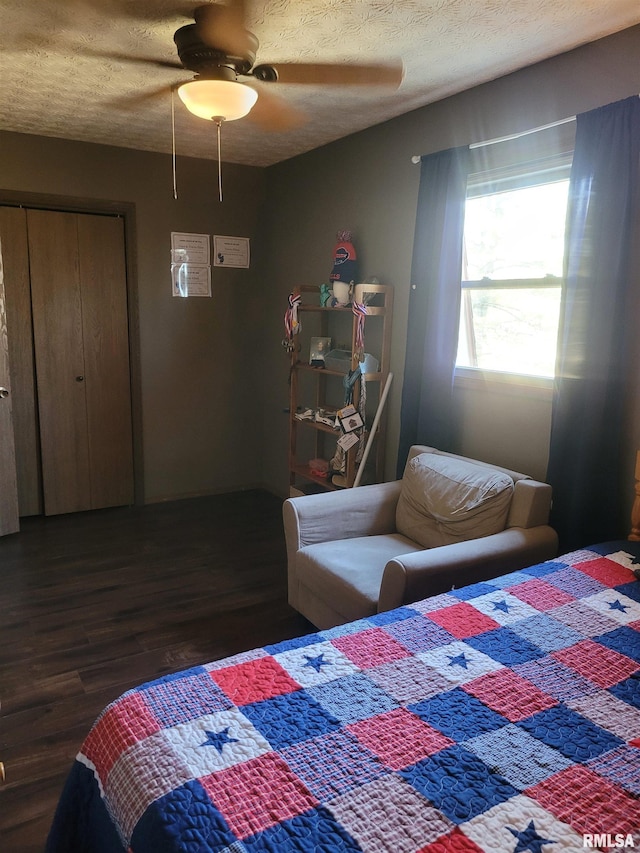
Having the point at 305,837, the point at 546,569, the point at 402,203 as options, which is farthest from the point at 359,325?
the point at 305,837

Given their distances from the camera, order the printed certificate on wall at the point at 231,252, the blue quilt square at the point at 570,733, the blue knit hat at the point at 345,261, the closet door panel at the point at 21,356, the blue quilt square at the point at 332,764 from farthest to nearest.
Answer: the printed certificate on wall at the point at 231,252 → the closet door panel at the point at 21,356 → the blue knit hat at the point at 345,261 → the blue quilt square at the point at 570,733 → the blue quilt square at the point at 332,764

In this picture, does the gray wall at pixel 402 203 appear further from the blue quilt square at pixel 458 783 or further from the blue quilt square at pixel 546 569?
the blue quilt square at pixel 458 783

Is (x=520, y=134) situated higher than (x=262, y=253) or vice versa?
(x=520, y=134)

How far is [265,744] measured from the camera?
1230mm

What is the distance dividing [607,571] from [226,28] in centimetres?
230

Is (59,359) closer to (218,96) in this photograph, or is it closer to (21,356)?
(21,356)

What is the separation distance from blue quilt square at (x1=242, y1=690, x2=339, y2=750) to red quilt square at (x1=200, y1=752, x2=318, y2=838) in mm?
65

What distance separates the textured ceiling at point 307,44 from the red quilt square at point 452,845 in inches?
91.3

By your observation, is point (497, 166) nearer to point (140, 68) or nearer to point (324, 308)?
point (324, 308)

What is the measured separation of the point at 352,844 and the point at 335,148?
3.88 meters

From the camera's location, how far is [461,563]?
7.40ft

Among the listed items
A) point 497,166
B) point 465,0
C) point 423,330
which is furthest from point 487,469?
point 465,0

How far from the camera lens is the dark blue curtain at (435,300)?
3.08 m

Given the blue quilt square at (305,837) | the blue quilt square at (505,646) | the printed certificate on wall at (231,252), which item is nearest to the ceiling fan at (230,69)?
the blue quilt square at (505,646)
